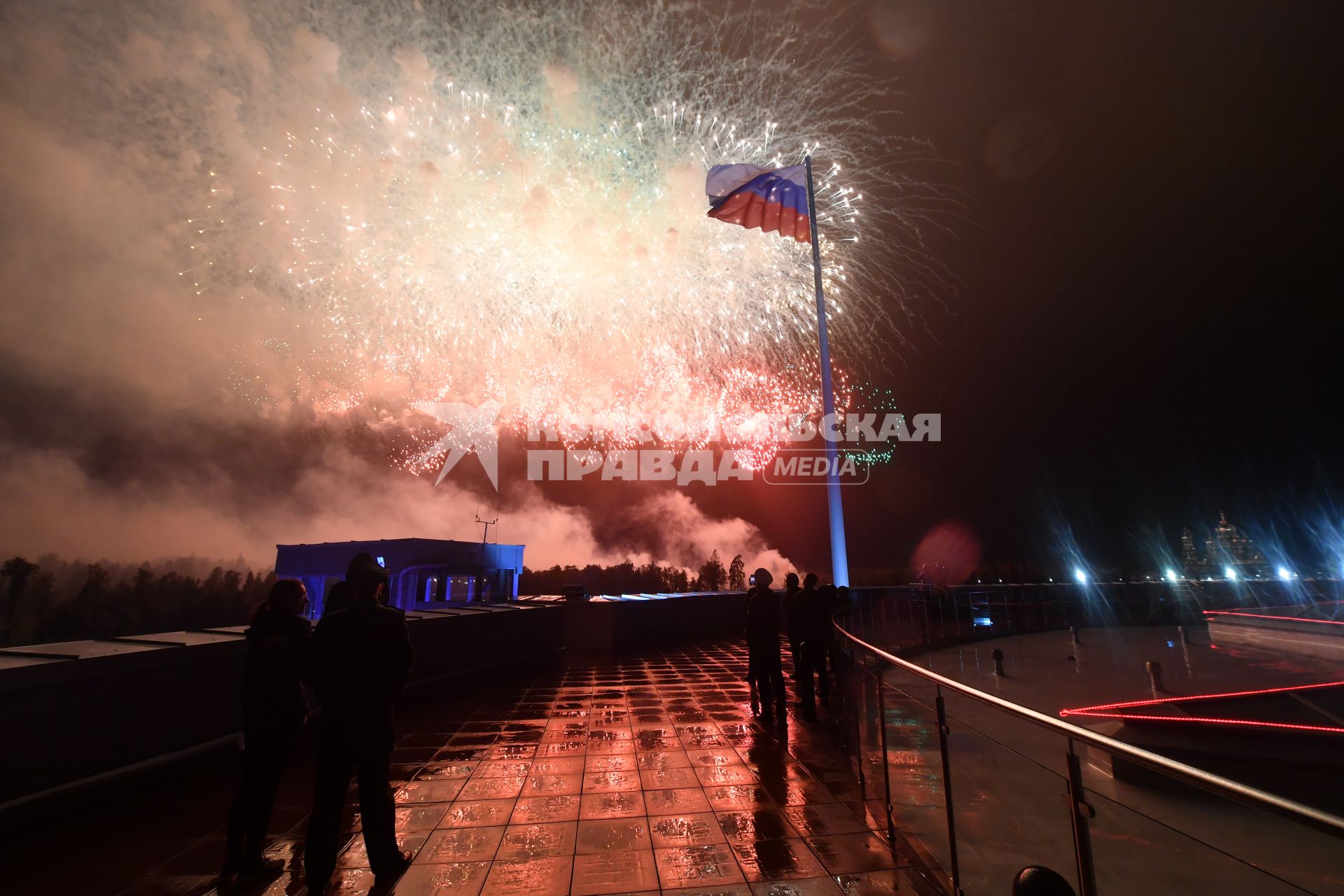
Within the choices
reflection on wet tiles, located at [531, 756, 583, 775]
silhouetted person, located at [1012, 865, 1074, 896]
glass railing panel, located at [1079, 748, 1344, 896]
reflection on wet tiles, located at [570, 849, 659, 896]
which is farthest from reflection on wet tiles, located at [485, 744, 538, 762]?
glass railing panel, located at [1079, 748, 1344, 896]

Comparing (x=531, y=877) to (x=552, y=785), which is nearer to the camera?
(x=531, y=877)

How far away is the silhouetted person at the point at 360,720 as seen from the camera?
10.8ft

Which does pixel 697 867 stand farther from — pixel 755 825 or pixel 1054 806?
pixel 1054 806

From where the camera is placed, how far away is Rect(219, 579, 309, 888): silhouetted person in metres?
3.41

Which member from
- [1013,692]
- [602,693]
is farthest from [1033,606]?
[602,693]

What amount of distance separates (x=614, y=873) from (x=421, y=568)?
140 ft

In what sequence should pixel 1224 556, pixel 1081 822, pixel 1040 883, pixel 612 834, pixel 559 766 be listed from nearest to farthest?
pixel 1040 883
pixel 1081 822
pixel 612 834
pixel 559 766
pixel 1224 556

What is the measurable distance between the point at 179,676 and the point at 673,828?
15.4 ft

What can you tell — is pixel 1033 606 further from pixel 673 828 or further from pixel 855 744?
pixel 673 828

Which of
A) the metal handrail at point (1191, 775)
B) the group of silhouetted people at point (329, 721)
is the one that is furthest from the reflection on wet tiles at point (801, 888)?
the group of silhouetted people at point (329, 721)

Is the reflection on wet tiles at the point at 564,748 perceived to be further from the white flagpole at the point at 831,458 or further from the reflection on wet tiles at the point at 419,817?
the white flagpole at the point at 831,458

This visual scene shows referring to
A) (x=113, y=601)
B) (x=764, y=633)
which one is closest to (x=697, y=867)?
(x=764, y=633)

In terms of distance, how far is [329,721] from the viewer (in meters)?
3.33

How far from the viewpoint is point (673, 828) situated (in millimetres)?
4074
